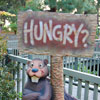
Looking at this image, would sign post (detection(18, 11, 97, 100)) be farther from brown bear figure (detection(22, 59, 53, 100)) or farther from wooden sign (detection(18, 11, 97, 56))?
brown bear figure (detection(22, 59, 53, 100))

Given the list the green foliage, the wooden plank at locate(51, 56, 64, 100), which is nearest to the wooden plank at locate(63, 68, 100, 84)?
the wooden plank at locate(51, 56, 64, 100)

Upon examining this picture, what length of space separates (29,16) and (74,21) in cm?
37

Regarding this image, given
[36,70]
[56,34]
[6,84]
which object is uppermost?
[56,34]

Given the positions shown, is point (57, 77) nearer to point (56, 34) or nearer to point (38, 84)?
point (38, 84)

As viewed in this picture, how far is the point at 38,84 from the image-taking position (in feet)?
5.50

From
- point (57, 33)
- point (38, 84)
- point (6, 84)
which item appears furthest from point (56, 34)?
point (6, 84)

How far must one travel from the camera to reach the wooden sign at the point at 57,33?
4.98 ft

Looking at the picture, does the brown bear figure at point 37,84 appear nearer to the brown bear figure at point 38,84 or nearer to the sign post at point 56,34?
the brown bear figure at point 38,84

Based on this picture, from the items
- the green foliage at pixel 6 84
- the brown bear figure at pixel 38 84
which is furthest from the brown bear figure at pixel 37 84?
the green foliage at pixel 6 84

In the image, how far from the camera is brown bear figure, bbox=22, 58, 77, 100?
1.64 meters

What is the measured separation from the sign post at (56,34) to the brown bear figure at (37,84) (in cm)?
15

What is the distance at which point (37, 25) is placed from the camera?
1558mm

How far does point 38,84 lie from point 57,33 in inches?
19.2

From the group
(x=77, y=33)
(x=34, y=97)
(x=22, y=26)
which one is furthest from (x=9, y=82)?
(x=77, y=33)
